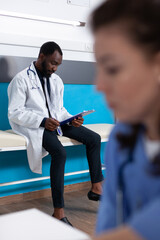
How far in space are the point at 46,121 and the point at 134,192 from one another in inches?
74.2

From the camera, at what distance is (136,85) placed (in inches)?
17.6

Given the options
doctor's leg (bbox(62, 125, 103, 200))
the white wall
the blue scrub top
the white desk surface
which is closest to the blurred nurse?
the blue scrub top

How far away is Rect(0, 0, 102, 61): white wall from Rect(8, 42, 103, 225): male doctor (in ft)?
0.98

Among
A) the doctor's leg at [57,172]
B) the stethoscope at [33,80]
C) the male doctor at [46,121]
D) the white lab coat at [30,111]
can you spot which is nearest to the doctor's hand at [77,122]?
the male doctor at [46,121]

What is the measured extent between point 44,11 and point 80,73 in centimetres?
64

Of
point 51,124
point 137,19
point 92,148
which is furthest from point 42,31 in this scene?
point 137,19

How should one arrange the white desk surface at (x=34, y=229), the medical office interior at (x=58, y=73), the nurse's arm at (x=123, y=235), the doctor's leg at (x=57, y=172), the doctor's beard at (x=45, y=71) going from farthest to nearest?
the medical office interior at (x=58, y=73), the doctor's beard at (x=45, y=71), the doctor's leg at (x=57, y=172), the white desk surface at (x=34, y=229), the nurse's arm at (x=123, y=235)

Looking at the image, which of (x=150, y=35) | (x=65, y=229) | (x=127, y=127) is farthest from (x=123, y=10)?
(x=65, y=229)

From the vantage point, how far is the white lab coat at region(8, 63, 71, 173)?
7.66 ft

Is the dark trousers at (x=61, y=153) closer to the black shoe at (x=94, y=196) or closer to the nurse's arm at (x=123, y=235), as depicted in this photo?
the black shoe at (x=94, y=196)

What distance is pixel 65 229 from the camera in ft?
2.65

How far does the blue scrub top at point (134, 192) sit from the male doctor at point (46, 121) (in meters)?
1.68

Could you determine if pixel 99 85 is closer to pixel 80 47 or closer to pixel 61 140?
pixel 61 140

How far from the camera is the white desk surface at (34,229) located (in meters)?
0.78
